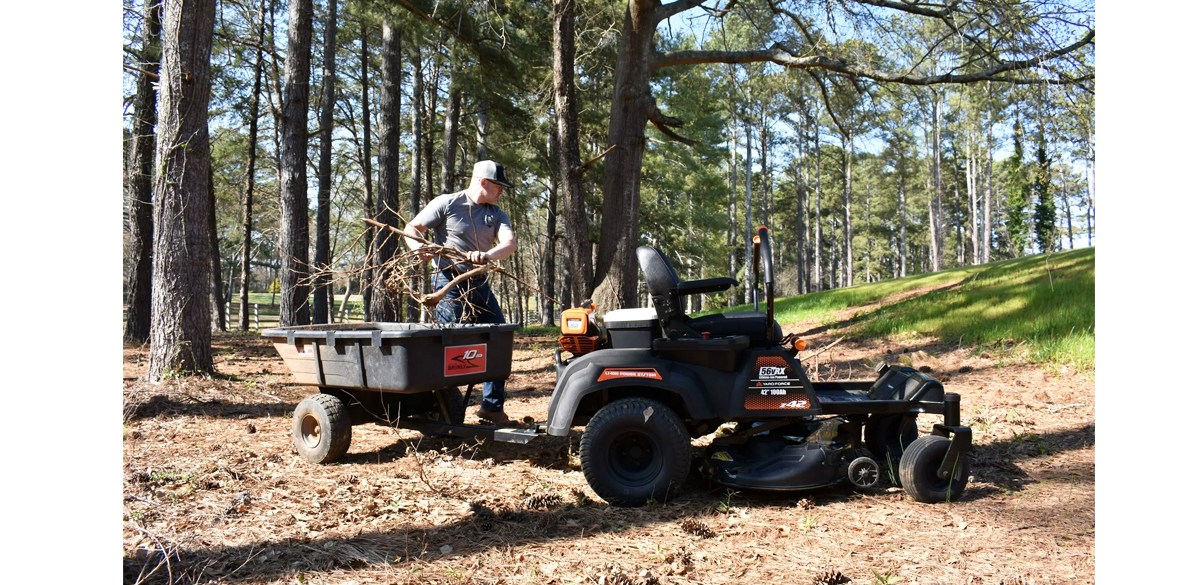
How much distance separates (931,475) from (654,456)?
155cm

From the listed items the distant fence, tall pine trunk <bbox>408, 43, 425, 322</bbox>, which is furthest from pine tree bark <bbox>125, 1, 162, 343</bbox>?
tall pine trunk <bbox>408, 43, 425, 322</bbox>

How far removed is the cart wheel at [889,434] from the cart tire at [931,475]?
1.67 feet

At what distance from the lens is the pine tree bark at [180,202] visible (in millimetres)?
6633

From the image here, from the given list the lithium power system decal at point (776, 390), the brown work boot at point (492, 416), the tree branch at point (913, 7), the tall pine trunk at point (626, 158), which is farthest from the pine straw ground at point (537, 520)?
the tree branch at point (913, 7)

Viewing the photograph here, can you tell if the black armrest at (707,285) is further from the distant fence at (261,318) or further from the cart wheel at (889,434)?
the distant fence at (261,318)

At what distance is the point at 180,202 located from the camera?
6.70m

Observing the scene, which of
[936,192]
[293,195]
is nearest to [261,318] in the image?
[293,195]

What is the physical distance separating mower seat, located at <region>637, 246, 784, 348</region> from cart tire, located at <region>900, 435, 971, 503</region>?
0.99 m

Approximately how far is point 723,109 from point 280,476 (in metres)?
34.1

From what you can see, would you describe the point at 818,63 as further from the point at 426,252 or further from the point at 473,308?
the point at 426,252

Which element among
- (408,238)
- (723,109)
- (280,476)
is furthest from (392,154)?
(723,109)

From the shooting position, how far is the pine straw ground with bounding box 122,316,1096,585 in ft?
9.80

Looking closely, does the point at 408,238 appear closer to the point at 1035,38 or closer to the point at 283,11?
the point at 1035,38

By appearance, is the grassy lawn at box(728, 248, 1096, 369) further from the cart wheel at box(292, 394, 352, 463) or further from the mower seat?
the cart wheel at box(292, 394, 352, 463)
